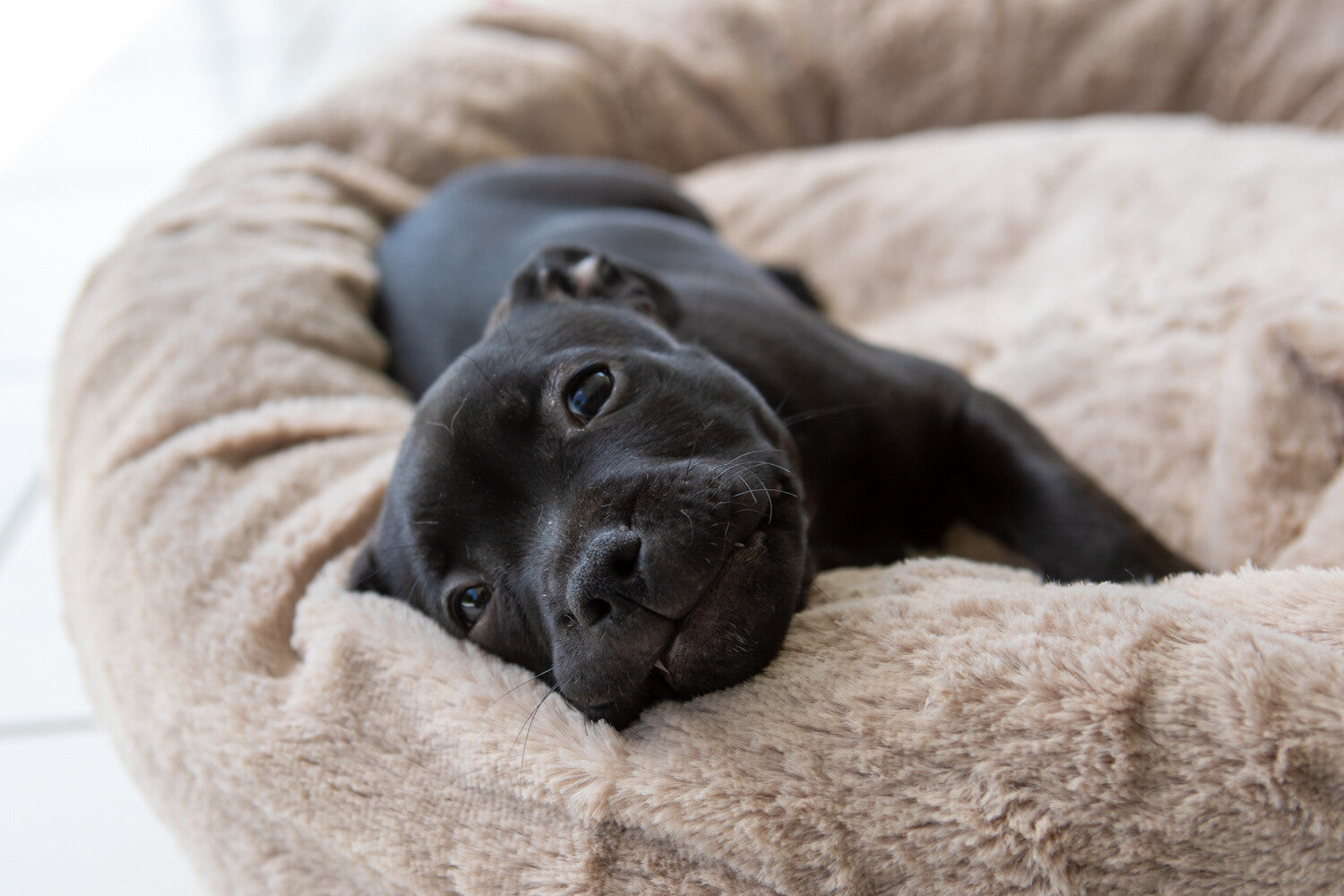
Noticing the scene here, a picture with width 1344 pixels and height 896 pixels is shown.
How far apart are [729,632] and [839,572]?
0.52m

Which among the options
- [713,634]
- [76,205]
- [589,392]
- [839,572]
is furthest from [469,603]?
[76,205]

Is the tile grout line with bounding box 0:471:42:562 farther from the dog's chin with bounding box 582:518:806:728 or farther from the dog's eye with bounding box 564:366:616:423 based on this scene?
the dog's chin with bounding box 582:518:806:728

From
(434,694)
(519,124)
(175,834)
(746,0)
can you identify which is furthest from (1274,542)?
(746,0)

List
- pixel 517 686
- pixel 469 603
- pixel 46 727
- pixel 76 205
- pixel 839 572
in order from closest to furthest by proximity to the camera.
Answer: pixel 517 686
pixel 469 603
pixel 839 572
pixel 46 727
pixel 76 205

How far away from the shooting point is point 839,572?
1890mm

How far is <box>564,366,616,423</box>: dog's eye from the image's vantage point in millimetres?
1682

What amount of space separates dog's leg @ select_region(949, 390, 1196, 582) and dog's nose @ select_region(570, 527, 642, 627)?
100 cm

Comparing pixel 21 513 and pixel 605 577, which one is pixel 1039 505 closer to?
pixel 605 577

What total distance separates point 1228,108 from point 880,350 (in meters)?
2.36

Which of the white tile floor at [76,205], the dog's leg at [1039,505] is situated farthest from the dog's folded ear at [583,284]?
the white tile floor at [76,205]

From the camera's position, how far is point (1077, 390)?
245 cm

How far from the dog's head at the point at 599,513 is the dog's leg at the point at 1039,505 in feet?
1.86

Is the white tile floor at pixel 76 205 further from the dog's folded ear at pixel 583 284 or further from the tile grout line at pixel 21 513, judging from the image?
the dog's folded ear at pixel 583 284

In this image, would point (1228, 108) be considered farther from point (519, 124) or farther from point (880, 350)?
point (519, 124)
